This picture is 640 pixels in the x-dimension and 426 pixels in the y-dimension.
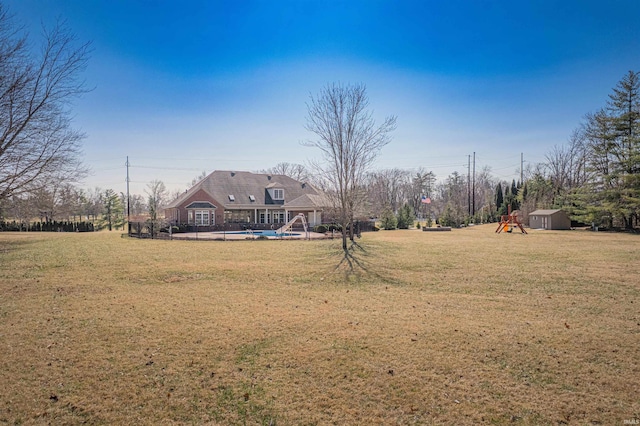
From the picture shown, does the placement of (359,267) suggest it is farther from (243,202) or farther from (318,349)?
(243,202)

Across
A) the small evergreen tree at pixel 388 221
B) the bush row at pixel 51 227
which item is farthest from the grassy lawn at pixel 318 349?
the bush row at pixel 51 227

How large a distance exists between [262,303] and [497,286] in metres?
6.58

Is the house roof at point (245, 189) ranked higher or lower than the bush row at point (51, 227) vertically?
higher

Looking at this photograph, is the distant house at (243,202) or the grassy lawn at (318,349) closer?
the grassy lawn at (318,349)

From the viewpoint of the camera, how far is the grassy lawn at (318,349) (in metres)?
3.83

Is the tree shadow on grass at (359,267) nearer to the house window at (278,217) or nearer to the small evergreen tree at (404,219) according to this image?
the house window at (278,217)

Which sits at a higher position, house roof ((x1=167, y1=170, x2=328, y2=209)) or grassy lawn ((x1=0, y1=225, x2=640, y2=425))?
house roof ((x1=167, y1=170, x2=328, y2=209))

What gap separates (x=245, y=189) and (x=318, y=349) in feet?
116

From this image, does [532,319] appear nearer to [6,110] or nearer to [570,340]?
[570,340]

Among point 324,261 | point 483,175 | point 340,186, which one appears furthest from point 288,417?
→ point 483,175

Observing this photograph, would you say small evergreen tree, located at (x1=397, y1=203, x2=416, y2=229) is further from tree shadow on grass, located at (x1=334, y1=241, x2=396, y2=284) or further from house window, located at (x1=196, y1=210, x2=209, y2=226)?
tree shadow on grass, located at (x1=334, y1=241, x2=396, y2=284)

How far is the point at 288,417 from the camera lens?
3693mm

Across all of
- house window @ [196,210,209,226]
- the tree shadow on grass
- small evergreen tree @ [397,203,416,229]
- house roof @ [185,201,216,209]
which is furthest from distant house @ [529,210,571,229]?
house window @ [196,210,209,226]

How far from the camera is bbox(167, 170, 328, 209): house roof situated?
36.9m
